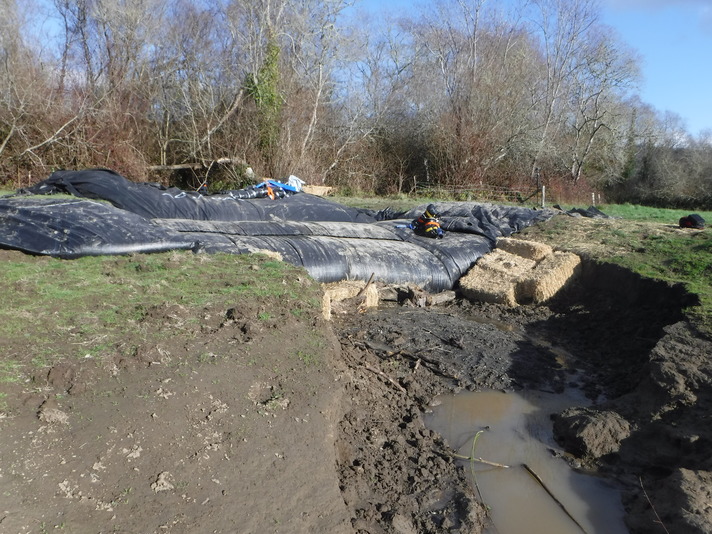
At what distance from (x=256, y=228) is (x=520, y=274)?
4.26 m

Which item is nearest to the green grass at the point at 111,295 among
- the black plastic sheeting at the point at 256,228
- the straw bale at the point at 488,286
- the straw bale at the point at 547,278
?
the black plastic sheeting at the point at 256,228

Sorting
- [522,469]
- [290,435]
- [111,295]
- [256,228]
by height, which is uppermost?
[256,228]

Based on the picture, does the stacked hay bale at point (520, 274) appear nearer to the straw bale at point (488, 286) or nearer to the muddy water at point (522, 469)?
the straw bale at point (488, 286)

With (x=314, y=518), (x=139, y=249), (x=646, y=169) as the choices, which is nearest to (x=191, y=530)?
(x=314, y=518)

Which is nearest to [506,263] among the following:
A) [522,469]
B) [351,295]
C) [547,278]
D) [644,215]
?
[547,278]

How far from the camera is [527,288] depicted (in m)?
9.24

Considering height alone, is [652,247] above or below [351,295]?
above

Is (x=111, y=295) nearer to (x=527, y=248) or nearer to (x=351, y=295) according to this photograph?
(x=351, y=295)

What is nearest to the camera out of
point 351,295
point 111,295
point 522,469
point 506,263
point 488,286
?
point 522,469

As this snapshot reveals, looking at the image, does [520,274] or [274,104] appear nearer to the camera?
[520,274]

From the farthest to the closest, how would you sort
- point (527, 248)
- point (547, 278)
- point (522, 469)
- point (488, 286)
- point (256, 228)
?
point (527, 248) → point (488, 286) → point (256, 228) → point (547, 278) → point (522, 469)

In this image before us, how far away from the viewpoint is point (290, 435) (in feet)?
13.1

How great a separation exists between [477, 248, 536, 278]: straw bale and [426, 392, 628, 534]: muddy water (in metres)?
3.64

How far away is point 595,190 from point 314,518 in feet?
103
